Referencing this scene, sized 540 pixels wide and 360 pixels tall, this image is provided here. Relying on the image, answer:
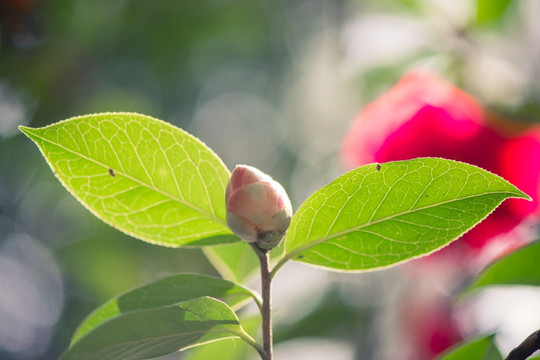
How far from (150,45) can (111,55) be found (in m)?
0.17

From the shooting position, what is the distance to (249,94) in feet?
11.1

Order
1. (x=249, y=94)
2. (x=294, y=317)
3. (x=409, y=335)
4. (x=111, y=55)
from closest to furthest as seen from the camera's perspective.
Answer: (x=409, y=335)
(x=294, y=317)
(x=111, y=55)
(x=249, y=94)

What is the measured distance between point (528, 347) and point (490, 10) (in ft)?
4.77

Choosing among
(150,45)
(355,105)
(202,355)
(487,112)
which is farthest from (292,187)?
(202,355)

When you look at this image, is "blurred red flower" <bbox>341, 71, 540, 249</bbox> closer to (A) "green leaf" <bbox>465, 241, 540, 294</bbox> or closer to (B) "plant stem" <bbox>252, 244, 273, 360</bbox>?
(A) "green leaf" <bbox>465, 241, 540, 294</bbox>

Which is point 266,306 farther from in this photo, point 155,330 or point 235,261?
point 235,261

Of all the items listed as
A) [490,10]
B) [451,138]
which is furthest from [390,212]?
[490,10]

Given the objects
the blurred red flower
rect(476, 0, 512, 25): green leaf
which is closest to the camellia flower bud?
the blurred red flower

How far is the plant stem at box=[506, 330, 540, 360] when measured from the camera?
44 cm

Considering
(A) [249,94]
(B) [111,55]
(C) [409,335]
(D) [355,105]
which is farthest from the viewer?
(A) [249,94]

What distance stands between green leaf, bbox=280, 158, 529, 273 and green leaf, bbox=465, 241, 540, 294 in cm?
18

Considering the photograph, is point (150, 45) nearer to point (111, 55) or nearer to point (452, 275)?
point (111, 55)

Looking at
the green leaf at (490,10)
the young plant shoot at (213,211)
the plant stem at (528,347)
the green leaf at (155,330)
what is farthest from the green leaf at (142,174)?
the green leaf at (490,10)

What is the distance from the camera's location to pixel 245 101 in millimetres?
3371
